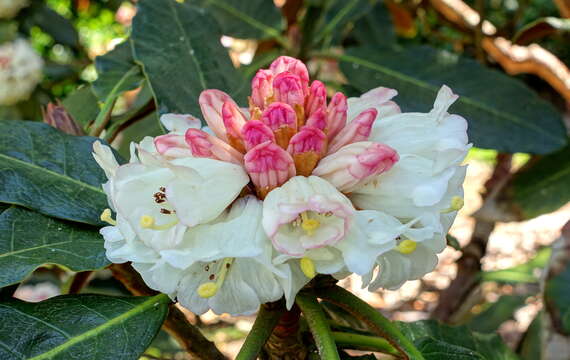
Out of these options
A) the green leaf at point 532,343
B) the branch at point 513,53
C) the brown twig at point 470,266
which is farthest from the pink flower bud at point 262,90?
the brown twig at point 470,266

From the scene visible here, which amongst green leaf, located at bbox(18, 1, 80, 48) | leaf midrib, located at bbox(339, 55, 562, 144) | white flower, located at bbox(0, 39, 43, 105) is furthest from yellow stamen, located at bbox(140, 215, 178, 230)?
green leaf, located at bbox(18, 1, 80, 48)

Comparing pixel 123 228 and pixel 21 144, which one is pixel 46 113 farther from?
pixel 123 228

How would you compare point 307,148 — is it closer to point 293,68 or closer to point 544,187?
point 293,68

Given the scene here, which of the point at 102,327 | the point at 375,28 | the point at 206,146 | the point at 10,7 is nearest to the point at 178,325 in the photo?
the point at 102,327

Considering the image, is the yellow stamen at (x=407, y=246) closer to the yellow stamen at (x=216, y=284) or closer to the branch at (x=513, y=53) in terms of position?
the yellow stamen at (x=216, y=284)

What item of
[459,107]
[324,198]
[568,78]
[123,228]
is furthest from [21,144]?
[568,78]

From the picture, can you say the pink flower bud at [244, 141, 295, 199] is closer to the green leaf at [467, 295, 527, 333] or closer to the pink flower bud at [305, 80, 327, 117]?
the pink flower bud at [305, 80, 327, 117]
